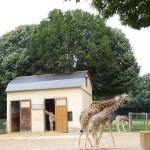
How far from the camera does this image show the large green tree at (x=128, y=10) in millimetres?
7934

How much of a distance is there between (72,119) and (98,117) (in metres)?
14.8

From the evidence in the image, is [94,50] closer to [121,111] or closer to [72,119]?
[72,119]

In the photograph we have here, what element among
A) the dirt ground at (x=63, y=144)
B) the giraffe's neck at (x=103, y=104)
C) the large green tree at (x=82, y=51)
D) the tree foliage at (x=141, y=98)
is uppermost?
the large green tree at (x=82, y=51)

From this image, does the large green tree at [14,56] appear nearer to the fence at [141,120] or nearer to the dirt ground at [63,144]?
the fence at [141,120]

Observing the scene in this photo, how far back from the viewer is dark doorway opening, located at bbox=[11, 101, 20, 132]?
103 ft

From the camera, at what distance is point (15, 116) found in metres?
32.0

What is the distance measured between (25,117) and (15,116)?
209 cm

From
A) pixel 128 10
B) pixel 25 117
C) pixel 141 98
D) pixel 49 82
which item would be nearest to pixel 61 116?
pixel 49 82

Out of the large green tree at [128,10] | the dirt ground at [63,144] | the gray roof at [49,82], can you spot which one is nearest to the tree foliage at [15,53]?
the gray roof at [49,82]

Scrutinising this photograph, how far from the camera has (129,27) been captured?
892 cm

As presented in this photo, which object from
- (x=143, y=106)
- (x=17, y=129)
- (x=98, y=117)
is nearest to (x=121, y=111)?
(x=143, y=106)

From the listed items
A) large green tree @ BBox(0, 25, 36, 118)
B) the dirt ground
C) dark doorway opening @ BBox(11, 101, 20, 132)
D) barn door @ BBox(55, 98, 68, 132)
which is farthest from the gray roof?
the dirt ground

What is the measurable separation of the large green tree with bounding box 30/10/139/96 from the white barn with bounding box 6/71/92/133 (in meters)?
2.77

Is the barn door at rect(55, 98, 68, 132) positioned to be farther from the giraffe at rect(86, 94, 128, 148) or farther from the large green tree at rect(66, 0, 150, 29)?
the large green tree at rect(66, 0, 150, 29)
